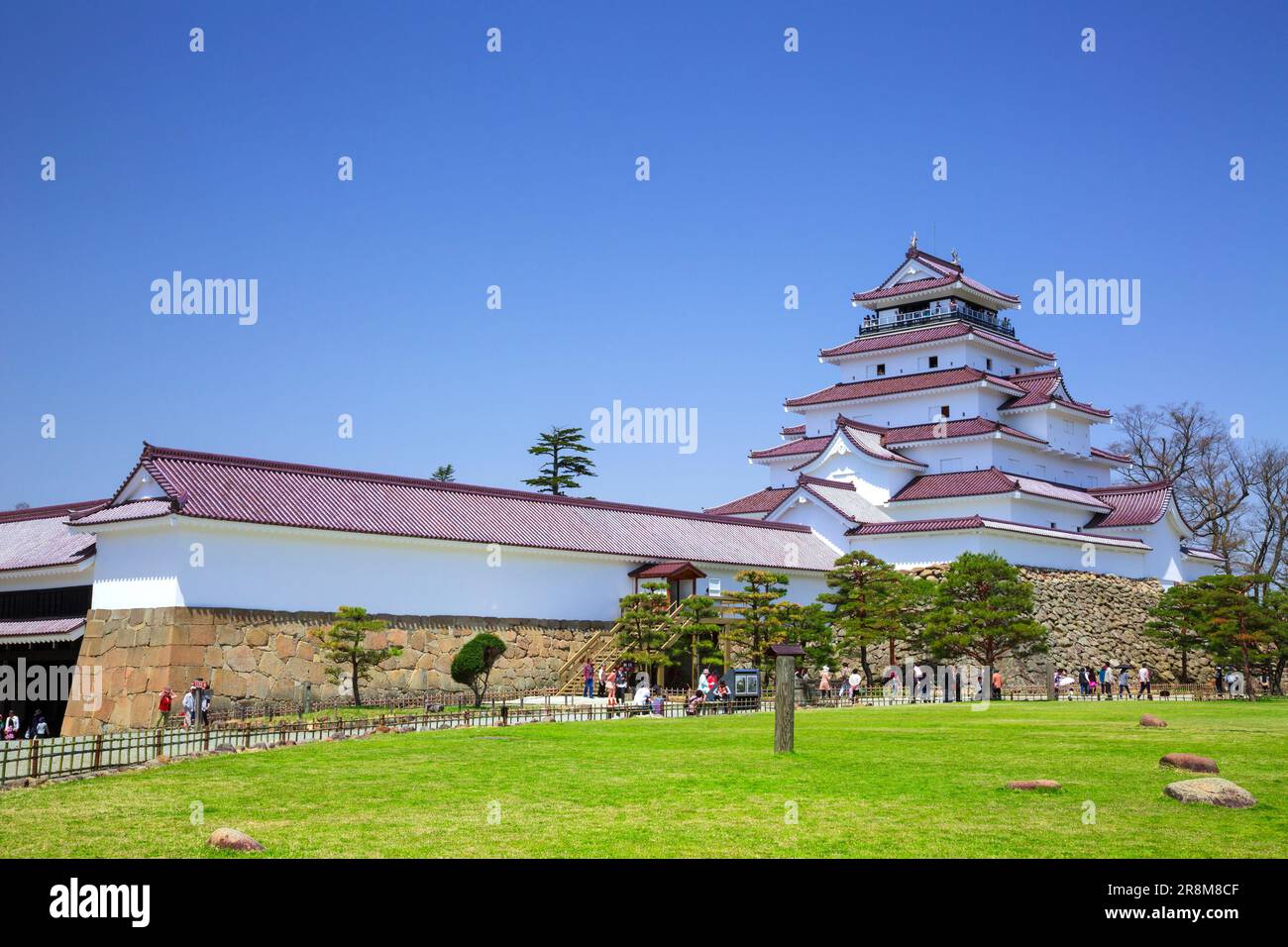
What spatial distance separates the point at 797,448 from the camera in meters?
62.0

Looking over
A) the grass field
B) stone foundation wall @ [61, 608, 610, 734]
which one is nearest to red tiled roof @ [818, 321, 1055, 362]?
stone foundation wall @ [61, 608, 610, 734]

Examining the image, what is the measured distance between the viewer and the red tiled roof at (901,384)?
188 ft

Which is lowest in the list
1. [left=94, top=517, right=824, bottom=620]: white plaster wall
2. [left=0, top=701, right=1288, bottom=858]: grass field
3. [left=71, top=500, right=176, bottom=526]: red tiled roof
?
[left=0, top=701, right=1288, bottom=858]: grass field

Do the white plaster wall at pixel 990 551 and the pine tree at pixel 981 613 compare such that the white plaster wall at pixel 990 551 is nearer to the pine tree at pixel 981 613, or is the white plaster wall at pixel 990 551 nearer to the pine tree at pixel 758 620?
the pine tree at pixel 981 613

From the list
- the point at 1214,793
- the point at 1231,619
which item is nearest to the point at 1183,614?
the point at 1231,619

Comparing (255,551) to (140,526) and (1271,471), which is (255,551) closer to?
(140,526)

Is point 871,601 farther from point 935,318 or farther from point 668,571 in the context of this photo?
point 935,318

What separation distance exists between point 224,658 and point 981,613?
25228 millimetres

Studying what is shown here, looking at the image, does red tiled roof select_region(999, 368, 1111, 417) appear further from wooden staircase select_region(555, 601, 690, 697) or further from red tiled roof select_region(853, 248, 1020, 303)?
wooden staircase select_region(555, 601, 690, 697)

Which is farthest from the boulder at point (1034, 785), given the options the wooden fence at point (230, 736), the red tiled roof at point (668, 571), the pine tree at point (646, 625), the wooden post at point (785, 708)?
the red tiled roof at point (668, 571)

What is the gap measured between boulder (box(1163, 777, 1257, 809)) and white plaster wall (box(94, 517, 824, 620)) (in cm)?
2725

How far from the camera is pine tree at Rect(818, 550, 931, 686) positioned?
4484cm

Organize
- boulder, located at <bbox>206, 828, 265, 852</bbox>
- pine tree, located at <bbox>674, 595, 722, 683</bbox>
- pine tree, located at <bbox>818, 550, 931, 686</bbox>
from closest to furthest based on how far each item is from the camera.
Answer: boulder, located at <bbox>206, 828, 265, 852</bbox> → pine tree, located at <bbox>674, 595, 722, 683</bbox> → pine tree, located at <bbox>818, 550, 931, 686</bbox>
